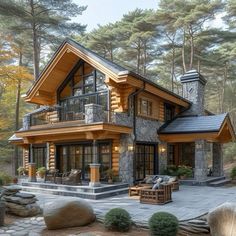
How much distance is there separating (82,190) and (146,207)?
11.9ft

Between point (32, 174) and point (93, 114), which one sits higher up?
point (93, 114)

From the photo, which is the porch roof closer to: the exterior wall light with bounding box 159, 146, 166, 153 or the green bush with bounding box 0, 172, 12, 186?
the exterior wall light with bounding box 159, 146, 166, 153

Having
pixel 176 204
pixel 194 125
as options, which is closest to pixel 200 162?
pixel 194 125

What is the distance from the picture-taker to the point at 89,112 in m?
13.5

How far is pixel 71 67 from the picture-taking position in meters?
17.3

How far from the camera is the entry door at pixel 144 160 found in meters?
15.9

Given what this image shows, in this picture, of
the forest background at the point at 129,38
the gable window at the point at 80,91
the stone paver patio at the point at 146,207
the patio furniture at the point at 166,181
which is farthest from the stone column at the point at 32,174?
the forest background at the point at 129,38

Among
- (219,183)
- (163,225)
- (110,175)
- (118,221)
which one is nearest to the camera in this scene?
(163,225)

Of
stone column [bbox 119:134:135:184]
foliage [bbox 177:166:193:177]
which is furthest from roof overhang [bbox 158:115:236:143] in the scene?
stone column [bbox 119:134:135:184]

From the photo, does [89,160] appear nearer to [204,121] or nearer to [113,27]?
[204,121]

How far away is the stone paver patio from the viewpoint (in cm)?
816

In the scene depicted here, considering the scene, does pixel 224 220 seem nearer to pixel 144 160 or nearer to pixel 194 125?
pixel 144 160

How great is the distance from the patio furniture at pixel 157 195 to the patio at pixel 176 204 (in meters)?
0.25

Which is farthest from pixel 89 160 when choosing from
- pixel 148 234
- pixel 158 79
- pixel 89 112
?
pixel 158 79
